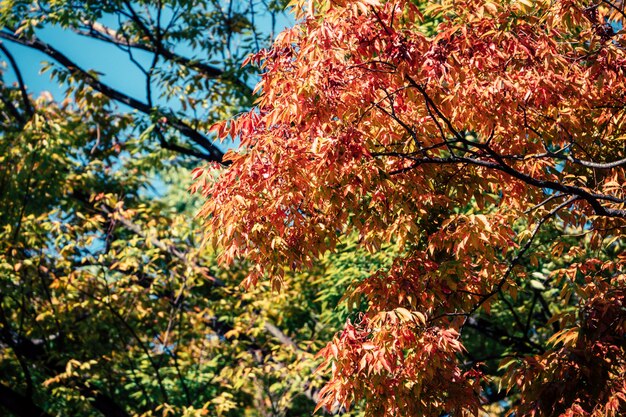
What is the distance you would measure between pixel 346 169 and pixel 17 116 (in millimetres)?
8931

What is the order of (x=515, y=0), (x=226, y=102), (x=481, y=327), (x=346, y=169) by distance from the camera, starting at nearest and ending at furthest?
(x=346, y=169) < (x=515, y=0) < (x=481, y=327) < (x=226, y=102)

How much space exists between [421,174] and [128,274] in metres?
6.29

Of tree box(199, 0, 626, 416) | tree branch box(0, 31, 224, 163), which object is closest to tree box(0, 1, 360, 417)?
tree branch box(0, 31, 224, 163)

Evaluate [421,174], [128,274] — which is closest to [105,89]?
[128,274]

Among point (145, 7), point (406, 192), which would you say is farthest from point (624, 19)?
point (145, 7)

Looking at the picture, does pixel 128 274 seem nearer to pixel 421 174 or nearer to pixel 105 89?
pixel 105 89

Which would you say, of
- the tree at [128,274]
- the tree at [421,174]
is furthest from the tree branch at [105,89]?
the tree at [421,174]

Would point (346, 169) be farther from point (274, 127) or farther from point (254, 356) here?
point (254, 356)

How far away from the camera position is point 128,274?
10.6m

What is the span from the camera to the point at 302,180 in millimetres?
4848

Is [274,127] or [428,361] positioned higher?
[274,127]

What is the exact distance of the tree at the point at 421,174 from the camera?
478cm

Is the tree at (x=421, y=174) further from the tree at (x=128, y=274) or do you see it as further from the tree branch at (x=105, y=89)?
the tree branch at (x=105, y=89)

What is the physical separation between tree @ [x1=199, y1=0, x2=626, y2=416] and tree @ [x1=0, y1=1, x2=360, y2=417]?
355 centimetres
